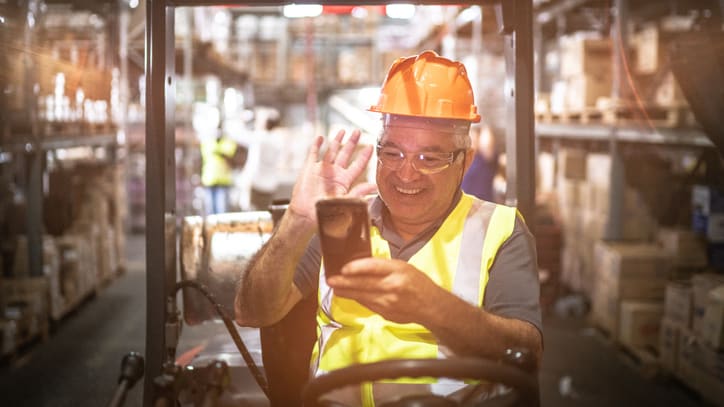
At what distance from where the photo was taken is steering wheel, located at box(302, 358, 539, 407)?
6.23 ft

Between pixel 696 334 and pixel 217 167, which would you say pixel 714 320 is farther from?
pixel 217 167

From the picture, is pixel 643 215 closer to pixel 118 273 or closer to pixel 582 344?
pixel 582 344

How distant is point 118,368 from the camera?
6336 mm

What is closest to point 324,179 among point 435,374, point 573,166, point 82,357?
point 435,374

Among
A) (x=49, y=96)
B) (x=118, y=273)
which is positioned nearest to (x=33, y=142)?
(x=49, y=96)

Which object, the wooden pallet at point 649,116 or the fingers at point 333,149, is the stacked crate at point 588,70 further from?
the fingers at point 333,149

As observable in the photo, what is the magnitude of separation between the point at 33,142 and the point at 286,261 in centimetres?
592

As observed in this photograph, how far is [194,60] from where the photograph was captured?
572 inches

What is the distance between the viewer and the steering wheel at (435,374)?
6.23 ft

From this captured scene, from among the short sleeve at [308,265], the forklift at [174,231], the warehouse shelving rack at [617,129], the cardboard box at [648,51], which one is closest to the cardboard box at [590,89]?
the warehouse shelving rack at [617,129]

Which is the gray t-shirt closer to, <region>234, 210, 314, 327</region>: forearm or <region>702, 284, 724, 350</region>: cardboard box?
<region>234, 210, 314, 327</region>: forearm

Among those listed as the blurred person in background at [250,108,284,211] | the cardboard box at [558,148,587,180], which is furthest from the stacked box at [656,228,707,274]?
the blurred person in background at [250,108,284,211]

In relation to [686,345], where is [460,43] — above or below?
above

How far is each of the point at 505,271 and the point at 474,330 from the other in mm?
306
